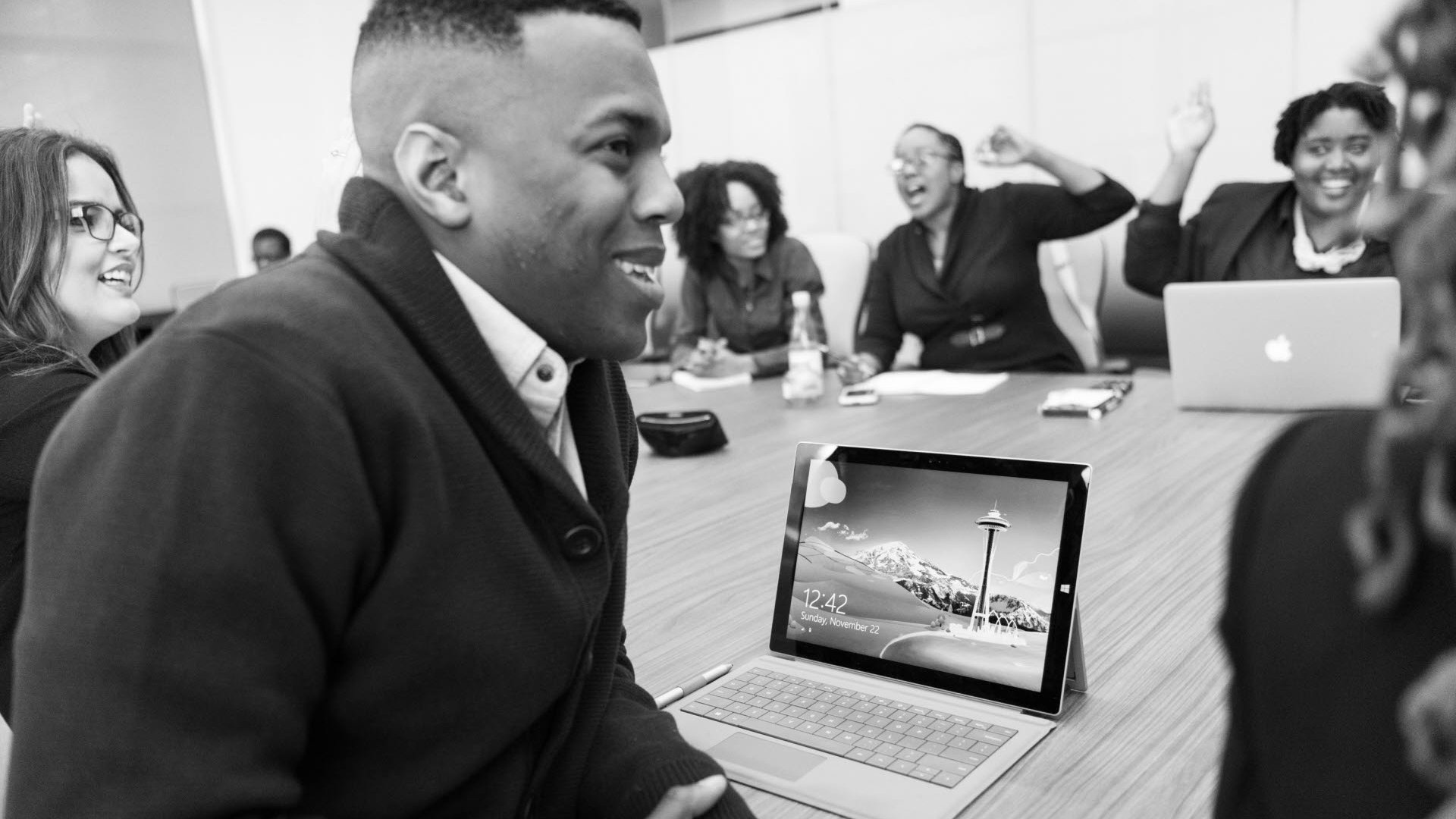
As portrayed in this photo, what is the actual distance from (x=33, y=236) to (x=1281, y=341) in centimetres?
204

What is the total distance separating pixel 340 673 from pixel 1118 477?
131 cm

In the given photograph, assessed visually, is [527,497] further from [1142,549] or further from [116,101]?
[116,101]

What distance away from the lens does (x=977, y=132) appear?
460cm

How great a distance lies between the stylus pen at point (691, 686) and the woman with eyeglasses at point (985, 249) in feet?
6.38

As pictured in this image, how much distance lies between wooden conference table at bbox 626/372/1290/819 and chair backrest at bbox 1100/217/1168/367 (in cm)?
104

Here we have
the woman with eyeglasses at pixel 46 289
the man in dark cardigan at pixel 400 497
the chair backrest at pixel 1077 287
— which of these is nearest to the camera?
the man in dark cardigan at pixel 400 497

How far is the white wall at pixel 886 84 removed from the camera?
3.93 metres

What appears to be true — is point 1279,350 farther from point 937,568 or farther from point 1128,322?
point 1128,322

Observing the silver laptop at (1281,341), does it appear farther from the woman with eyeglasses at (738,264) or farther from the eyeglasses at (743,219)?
the eyeglasses at (743,219)

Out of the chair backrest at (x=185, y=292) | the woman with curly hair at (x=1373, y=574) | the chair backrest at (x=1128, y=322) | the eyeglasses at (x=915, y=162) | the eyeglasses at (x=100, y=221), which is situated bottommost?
the chair backrest at (x=1128, y=322)

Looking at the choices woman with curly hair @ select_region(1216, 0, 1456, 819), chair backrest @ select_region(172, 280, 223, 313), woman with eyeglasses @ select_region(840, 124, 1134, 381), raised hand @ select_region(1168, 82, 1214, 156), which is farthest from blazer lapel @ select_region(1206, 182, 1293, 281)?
chair backrest @ select_region(172, 280, 223, 313)

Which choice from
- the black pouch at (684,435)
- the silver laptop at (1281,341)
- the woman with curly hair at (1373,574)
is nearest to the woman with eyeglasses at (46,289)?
the black pouch at (684,435)

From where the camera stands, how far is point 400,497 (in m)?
0.65

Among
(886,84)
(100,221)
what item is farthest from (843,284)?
(100,221)
